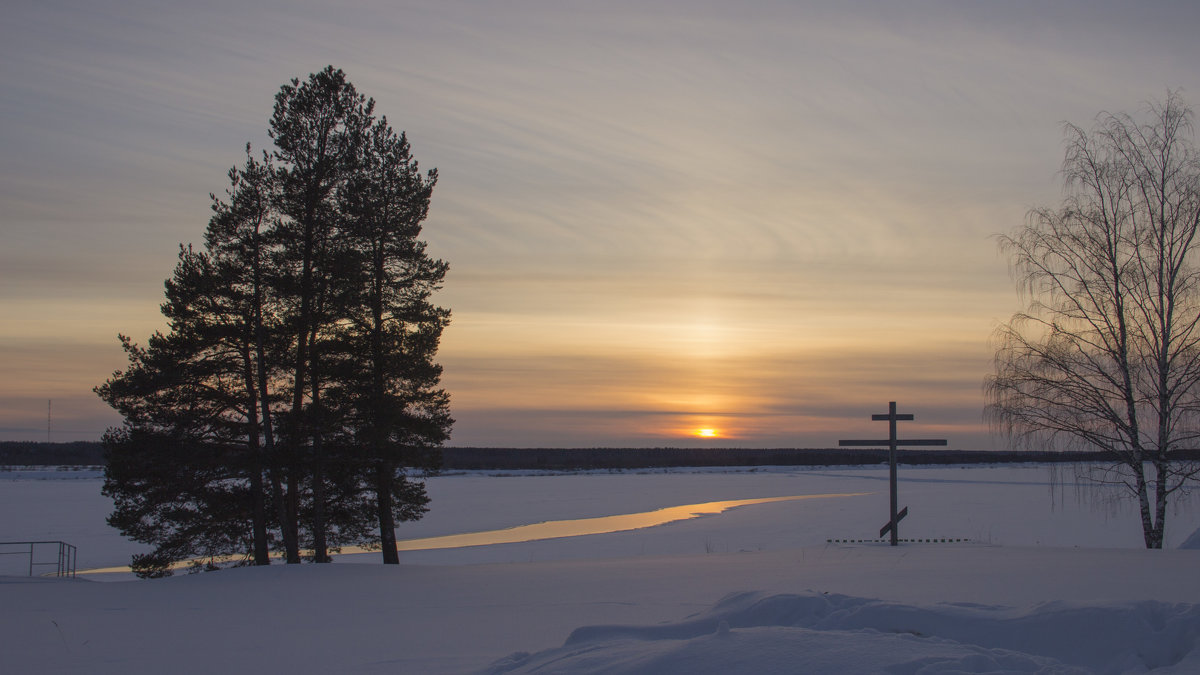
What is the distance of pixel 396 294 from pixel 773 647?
1765cm

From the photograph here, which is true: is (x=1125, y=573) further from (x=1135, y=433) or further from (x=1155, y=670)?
(x=1135, y=433)

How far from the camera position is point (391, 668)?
8.05 metres

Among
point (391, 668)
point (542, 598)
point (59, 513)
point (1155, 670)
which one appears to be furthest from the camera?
point (59, 513)

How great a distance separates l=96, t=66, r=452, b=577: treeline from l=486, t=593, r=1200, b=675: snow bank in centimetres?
1481

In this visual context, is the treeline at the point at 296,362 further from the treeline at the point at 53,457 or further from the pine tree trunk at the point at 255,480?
the treeline at the point at 53,457

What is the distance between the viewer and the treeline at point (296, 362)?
21406 millimetres

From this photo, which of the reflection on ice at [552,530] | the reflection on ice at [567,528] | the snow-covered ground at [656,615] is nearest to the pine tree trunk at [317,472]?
the snow-covered ground at [656,615]

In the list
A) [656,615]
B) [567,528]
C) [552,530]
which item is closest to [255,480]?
[552,530]

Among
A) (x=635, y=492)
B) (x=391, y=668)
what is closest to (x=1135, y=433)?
(x=391, y=668)

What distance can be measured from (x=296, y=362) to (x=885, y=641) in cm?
1855

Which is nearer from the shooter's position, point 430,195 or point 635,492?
point 430,195

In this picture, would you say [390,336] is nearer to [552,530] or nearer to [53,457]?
[552,530]

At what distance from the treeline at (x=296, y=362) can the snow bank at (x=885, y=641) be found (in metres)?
14.8

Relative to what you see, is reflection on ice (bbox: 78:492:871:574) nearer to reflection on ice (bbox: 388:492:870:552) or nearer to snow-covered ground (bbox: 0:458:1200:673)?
reflection on ice (bbox: 388:492:870:552)
